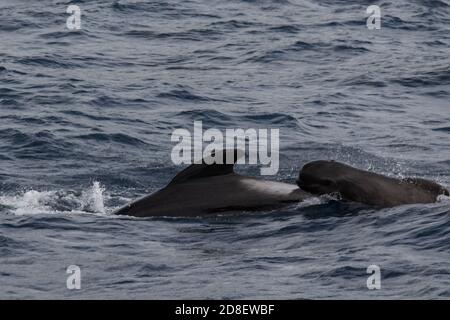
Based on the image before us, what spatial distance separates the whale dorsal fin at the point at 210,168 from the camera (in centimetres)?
1697

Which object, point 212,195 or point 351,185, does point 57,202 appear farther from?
point 351,185

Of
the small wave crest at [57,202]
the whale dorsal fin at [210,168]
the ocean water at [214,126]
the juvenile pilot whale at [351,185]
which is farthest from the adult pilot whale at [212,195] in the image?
the small wave crest at [57,202]

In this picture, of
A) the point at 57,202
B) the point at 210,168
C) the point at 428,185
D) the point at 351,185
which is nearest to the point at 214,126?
the point at 57,202

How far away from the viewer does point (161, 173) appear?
21047mm

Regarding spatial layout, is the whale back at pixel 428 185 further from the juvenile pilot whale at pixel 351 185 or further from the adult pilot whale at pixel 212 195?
the adult pilot whale at pixel 212 195

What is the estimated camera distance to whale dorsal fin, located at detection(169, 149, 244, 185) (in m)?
17.0

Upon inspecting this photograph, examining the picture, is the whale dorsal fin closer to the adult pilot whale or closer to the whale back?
the adult pilot whale

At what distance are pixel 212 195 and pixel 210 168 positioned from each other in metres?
0.38

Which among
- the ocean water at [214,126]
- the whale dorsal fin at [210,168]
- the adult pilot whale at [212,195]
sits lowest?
the ocean water at [214,126]

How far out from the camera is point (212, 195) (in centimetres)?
1706

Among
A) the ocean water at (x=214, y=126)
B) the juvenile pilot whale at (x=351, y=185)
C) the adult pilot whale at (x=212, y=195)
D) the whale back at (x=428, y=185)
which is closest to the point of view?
the ocean water at (x=214, y=126)

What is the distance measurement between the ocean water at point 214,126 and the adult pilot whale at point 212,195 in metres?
0.22

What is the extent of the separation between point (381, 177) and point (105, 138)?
27.2 ft
